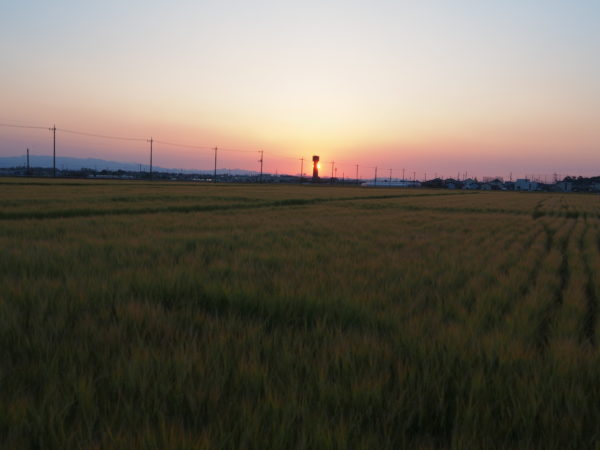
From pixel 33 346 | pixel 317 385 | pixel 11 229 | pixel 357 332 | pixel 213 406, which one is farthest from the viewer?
pixel 11 229

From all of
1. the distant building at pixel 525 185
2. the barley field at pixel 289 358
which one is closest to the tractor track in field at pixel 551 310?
the barley field at pixel 289 358

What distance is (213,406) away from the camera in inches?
60.6

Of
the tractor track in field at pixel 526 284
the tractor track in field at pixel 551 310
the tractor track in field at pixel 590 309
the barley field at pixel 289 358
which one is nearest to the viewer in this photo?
the barley field at pixel 289 358

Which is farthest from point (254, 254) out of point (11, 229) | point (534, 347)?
point (11, 229)

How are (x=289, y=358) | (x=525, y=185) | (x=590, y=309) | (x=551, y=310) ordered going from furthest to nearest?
(x=525, y=185) → (x=590, y=309) → (x=551, y=310) → (x=289, y=358)

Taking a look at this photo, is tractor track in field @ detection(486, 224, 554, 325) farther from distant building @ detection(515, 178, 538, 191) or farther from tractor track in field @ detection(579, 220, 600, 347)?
distant building @ detection(515, 178, 538, 191)

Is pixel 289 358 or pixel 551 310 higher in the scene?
pixel 289 358

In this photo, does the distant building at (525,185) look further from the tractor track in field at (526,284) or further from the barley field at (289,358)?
the barley field at (289,358)

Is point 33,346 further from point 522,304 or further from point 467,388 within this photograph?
point 522,304

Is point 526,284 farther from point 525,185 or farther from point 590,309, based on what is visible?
point 525,185

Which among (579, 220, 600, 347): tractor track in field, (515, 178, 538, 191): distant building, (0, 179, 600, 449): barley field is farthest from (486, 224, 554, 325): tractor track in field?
(515, 178, 538, 191): distant building

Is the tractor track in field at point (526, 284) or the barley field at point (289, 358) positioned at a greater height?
the barley field at point (289, 358)

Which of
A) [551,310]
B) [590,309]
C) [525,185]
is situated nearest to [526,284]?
[590,309]

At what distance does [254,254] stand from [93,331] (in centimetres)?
325
